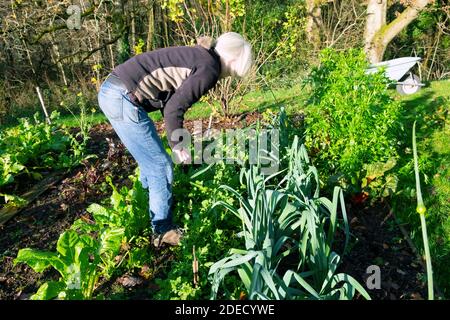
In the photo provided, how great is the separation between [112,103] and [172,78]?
407mm

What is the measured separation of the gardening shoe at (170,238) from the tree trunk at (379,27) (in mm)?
8145

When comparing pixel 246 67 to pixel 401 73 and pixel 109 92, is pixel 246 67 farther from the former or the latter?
pixel 401 73

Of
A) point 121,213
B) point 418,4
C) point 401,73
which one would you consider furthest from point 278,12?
point 121,213

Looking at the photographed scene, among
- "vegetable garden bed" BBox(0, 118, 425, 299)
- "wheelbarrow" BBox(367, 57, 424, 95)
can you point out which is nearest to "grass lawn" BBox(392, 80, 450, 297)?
"vegetable garden bed" BBox(0, 118, 425, 299)

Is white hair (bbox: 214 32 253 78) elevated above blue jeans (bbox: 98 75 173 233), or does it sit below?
above

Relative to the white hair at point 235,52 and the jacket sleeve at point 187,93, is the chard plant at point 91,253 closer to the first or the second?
the jacket sleeve at point 187,93

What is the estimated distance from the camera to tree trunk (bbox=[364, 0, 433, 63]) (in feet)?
30.3

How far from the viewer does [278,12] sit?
10.0 m

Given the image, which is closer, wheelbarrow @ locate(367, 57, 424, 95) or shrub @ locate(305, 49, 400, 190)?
shrub @ locate(305, 49, 400, 190)

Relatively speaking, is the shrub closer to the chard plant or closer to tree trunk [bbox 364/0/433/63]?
the chard plant

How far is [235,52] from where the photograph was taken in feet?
7.58

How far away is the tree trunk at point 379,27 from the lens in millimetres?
9227

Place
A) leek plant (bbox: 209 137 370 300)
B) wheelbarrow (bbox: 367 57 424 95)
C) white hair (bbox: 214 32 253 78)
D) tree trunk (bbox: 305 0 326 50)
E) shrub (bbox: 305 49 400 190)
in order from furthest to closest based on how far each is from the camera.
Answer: tree trunk (bbox: 305 0 326 50)
wheelbarrow (bbox: 367 57 424 95)
shrub (bbox: 305 49 400 190)
white hair (bbox: 214 32 253 78)
leek plant (bbox: 209 137 370 300)

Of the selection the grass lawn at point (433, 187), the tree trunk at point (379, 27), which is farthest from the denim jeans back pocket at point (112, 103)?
the tree trunk at point (379, 27)
